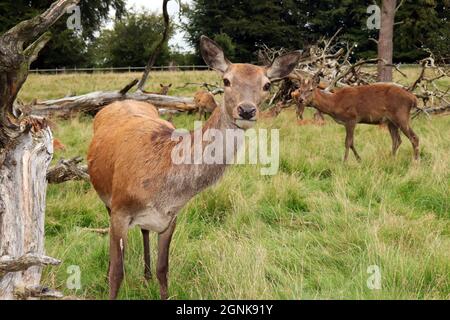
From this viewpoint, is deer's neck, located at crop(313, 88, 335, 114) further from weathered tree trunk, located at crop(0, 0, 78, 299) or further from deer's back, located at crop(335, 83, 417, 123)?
weathered tree trunk, located at crop(0, 0, 78, 299)

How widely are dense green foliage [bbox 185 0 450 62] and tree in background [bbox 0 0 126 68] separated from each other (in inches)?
231

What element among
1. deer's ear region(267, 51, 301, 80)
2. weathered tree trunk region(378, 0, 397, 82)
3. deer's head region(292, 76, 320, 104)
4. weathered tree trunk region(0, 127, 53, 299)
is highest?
weathered tree trunk region(378, 0, 397, 82)

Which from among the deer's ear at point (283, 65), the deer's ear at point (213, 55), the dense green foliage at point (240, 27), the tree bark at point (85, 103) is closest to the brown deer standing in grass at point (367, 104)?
the tree bark at point (85, 103)

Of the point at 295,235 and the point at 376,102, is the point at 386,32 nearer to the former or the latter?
the point at 376,102

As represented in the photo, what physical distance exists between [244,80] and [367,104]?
5728 mm

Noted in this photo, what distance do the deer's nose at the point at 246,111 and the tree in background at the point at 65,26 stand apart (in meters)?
28.0

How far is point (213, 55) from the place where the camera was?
3.14m

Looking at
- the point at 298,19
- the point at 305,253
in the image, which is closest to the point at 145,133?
the point at 305,253

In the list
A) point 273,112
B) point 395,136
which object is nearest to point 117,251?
point 395,136

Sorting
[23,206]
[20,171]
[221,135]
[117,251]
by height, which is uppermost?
[221,135]

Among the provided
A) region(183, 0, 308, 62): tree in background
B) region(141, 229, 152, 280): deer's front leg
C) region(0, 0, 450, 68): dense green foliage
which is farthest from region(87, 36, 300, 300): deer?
region(183, 0, 308, 62): tree in background

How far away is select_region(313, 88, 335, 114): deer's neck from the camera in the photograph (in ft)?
27.6

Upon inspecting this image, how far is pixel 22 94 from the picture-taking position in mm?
14477

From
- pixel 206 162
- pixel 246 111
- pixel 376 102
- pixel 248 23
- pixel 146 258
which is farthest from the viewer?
pixel 248 23
